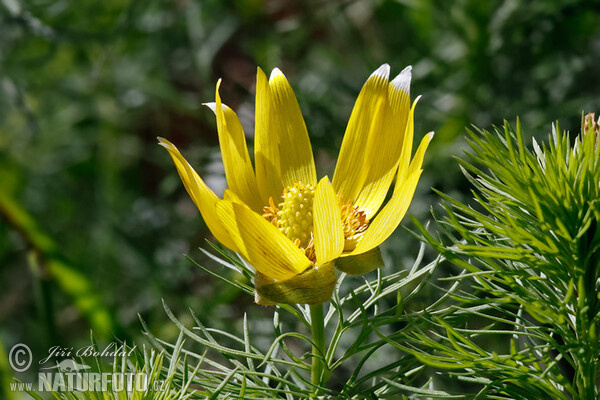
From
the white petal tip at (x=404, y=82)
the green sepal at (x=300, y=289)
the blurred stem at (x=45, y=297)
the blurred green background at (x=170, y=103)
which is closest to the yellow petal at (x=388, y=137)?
the white petal tip at (x=404, y=82)

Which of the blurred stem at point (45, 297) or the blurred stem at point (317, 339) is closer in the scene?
the blurred stem at point (317, 339)

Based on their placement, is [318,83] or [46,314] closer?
[46,314]

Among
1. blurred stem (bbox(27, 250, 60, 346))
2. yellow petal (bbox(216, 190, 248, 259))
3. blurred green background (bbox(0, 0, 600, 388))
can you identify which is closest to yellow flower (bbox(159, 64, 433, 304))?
yellow petal (bbox(216, 190, 248, 259))

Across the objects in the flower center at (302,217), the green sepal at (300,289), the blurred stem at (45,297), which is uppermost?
the flower center at (302,217)

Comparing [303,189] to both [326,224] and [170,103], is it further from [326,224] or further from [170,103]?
[170,103]

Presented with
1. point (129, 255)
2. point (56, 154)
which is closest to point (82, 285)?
point (129, 255)

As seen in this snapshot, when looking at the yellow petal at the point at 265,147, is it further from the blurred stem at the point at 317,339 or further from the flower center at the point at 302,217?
the blurred stem at the point at 317,339

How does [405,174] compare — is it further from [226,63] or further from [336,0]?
[226,63]

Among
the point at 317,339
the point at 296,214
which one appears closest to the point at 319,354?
the point at 317,339
